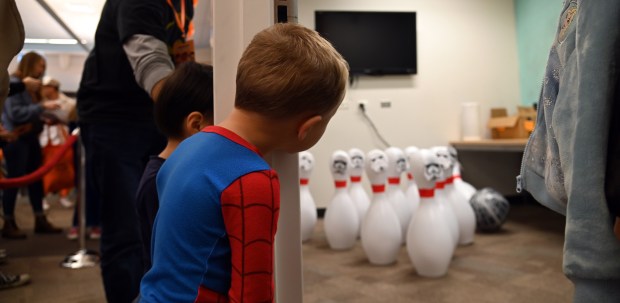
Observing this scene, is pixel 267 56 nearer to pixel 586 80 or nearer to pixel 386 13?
pixel 586 80

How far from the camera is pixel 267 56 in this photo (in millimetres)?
655

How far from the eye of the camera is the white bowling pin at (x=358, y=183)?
2863 mm

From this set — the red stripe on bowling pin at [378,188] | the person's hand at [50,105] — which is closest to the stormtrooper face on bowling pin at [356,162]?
the red stripe on bowling pin at [378,188]

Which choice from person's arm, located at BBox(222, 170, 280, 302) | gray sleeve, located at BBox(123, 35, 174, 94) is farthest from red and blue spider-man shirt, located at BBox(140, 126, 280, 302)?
gray sleeve, located at BBox(123, 35, 174, 94)

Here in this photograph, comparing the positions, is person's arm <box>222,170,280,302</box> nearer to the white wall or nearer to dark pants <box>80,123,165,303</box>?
dark pants <box>80,123,165,303</box>

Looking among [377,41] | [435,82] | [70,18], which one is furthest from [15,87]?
[70,18]

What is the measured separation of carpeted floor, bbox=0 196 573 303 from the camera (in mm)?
1926

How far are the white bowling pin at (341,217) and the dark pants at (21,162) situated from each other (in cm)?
196

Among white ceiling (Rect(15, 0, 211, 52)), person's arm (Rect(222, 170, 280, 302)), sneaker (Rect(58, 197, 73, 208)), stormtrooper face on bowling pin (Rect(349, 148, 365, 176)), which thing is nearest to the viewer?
person's arm (Rect(222, 170, 280, 302))

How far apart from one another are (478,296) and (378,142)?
228 cm

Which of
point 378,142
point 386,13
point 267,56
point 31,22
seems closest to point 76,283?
point 267,56

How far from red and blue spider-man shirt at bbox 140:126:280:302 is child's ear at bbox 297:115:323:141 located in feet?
0.23

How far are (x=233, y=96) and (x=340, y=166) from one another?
2077mm

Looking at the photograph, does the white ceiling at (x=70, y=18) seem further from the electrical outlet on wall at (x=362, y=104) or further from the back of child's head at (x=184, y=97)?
the back of child's head at (x=184, y=97)
